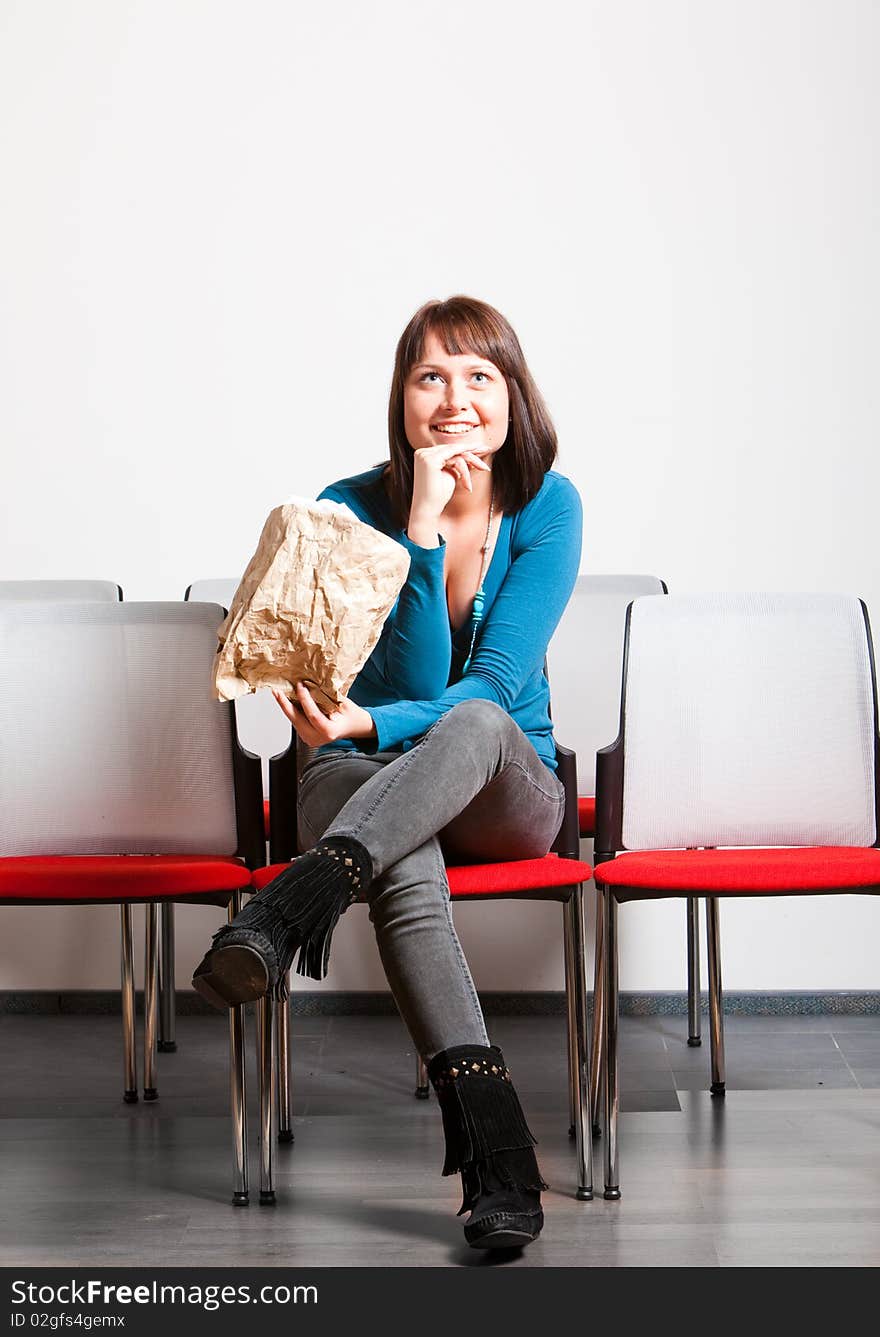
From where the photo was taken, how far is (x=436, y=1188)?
81.4 inches

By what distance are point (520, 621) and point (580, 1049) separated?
0.63 m

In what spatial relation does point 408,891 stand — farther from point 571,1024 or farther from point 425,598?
point 571,1024

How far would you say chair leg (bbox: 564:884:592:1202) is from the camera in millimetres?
2027

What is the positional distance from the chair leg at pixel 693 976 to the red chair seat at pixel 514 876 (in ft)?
3.20

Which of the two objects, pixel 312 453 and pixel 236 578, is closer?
pixel 236 578

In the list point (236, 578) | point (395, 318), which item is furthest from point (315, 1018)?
point (395, 318)

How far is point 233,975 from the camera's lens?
173 cm

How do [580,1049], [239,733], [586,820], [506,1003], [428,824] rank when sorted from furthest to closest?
[506,1003] → [239,733] → [586,820] → [580,1049] → [428,824]

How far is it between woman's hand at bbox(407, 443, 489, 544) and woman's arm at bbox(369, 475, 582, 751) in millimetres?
137

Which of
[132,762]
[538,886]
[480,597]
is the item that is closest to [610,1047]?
[538,886]

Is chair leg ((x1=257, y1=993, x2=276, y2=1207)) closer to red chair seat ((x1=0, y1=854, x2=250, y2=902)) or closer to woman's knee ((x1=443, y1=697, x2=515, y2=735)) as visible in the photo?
red chair seat ((x1=0, y1=854, x2=250, y2=902))

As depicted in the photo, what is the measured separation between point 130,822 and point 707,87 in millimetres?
2112
